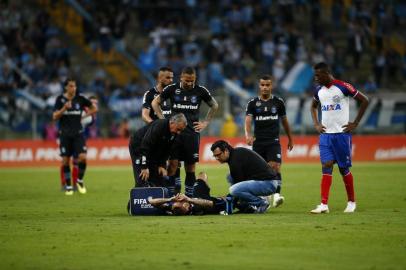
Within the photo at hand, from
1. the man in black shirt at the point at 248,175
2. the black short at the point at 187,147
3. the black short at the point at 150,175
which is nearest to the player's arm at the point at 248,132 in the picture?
the black short at the point at 187,147

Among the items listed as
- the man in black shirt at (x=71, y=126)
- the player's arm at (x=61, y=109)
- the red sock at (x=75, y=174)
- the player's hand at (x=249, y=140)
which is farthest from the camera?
Result: the red sock at (x=75, y=174)

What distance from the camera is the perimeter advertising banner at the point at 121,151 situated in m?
36.9

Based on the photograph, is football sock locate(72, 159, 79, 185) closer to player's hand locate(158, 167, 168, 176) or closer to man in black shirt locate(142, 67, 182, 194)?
man in black shirt locate(142, 67, 182, 194)

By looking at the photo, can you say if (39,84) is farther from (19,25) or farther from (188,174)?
(188,174)

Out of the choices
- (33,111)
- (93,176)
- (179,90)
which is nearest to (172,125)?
(179,90)

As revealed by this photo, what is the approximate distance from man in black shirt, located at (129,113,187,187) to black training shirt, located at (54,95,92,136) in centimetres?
651

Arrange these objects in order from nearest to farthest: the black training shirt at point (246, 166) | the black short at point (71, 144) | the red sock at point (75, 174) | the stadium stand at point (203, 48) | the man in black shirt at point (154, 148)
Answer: the man in black shirt at point (154, 148) < the black training shirt at point (246, 166) < the black short at point (71, 144) < the red sock at point (75, 174) < the stadium stand at point (203, 48)

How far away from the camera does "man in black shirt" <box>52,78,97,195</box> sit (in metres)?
23.2

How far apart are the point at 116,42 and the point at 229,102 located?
7.40m

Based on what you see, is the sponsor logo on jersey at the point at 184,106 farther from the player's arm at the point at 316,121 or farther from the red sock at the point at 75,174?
the red sock at the point at 75,174

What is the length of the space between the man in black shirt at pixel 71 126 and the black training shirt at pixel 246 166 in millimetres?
7822

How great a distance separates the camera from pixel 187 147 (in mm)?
18125

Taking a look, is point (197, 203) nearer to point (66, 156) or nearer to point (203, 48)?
point (66, 156)

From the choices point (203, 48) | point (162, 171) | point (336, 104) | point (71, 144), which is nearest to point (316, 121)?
point (336, 104)
